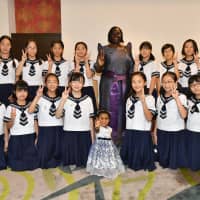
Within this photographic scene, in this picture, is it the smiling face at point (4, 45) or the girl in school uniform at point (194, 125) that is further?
the smiling face at point (4, 45)

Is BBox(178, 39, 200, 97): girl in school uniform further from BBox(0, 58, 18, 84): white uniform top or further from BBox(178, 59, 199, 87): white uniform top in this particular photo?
BBox(0, 58, 18, 84): white uniform top

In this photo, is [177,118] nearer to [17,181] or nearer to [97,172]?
[97,172]

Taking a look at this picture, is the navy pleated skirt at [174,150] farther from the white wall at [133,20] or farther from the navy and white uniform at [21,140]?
the white wall at [133,20]

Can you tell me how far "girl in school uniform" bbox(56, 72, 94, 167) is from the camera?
9.37 feet

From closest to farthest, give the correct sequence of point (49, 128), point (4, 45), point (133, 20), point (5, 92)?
point (49, 128) < point (4, 45) < point (5, 92) < point (133, 20)

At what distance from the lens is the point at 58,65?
3.55 metres

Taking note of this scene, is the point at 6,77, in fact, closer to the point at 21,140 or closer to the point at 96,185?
the point at 21,140

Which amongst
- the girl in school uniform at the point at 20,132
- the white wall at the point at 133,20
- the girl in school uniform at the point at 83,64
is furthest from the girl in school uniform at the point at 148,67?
the white wall at the point at 133,20

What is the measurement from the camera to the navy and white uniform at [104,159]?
267 cm

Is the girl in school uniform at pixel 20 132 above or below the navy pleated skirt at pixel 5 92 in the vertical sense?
below

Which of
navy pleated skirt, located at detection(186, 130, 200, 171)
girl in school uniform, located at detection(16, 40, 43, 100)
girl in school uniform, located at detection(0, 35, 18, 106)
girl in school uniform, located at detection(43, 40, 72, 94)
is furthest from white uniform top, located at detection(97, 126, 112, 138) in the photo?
girl in school uniform, located at detection(0, 35, 18, 106)

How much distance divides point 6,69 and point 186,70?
1829mm

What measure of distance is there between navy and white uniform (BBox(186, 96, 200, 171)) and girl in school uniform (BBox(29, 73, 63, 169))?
42.7 inches

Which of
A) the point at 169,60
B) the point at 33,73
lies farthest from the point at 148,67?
the point at 33,73
